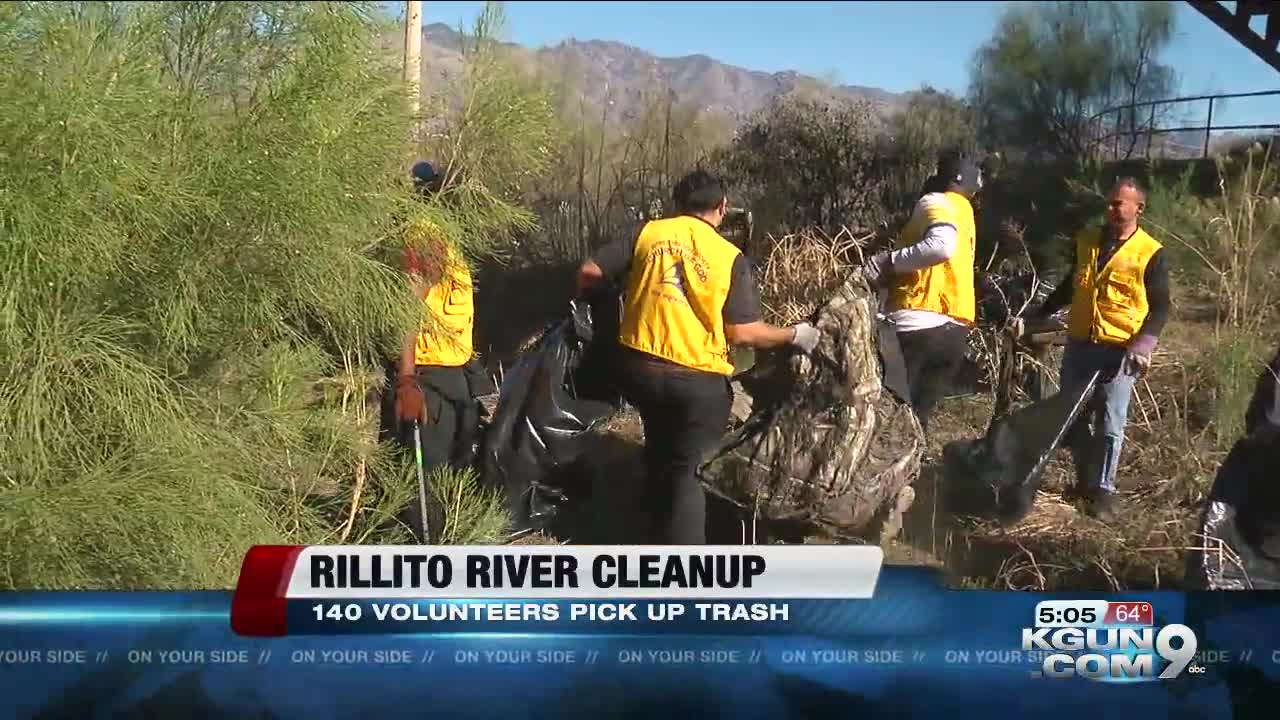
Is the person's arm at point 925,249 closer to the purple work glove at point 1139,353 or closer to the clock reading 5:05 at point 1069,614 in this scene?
the purple work glove at point 1139,353

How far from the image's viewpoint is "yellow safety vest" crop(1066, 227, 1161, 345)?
341 centimetres

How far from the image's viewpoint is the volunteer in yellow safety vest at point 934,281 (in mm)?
3404

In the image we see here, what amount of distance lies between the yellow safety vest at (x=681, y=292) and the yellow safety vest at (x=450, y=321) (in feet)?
1.51

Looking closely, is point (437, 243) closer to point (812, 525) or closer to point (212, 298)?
point (212, 298)

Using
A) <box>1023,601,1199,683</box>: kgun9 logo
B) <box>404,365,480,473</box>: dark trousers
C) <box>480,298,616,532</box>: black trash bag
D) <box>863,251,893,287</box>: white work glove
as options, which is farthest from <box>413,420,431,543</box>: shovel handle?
<box>1023,601,1199,683</box>: kgun9 logo

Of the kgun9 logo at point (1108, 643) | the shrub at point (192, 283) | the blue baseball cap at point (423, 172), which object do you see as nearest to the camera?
the shrub at point (192, 283)

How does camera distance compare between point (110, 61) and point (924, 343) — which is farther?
point (924, 343)

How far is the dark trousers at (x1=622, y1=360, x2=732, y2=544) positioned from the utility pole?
3.06 ft

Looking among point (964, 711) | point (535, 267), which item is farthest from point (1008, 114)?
point (964, 711)

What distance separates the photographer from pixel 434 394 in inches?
138

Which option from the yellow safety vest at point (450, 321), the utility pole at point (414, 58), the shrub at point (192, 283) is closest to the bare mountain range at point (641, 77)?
the utility pole at point (414, 58)

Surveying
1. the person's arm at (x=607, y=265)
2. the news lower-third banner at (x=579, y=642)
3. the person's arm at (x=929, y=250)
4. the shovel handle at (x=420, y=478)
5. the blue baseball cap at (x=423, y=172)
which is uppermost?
the blue baseball cap at (x=423, y=172)

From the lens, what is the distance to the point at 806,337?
11.1 feet

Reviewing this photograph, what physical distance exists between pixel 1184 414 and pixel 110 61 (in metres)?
2.99
